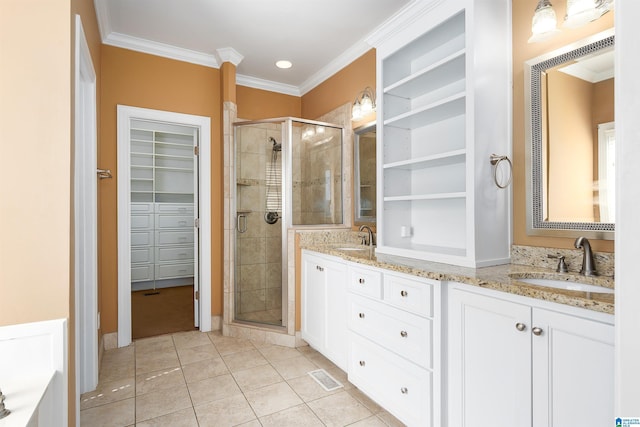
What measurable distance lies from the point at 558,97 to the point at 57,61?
7.92 ft

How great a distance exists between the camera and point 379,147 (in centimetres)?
246

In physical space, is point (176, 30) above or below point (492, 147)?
above

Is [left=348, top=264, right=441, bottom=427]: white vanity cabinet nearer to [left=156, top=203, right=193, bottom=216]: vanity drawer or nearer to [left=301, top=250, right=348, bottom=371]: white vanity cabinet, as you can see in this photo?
[left=301, top=250, right=348, bottom=371]: white vanity cabinet

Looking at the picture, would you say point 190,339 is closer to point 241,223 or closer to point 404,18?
point 241,223

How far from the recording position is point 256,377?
241 centimetres

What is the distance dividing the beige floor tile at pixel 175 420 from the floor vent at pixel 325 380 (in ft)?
2.75

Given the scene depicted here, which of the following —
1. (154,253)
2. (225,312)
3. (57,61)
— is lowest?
(225,312)

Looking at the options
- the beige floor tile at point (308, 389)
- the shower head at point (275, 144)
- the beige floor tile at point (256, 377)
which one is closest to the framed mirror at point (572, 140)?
the beige floor tile at point (308, 389)

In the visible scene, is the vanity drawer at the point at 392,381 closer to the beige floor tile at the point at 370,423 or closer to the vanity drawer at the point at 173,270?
the beige floor tile at the point at 370,423

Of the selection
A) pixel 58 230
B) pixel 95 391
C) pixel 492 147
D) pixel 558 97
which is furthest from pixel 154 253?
pixel 558 97

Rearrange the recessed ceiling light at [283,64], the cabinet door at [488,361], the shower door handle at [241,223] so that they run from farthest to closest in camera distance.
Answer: the recessed ceiling light at [283,64]
the shower door handle at [241,223]
the cabinet door at [488,361]

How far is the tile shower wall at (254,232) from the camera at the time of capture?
3.21m

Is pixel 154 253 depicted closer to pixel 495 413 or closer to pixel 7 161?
pixel 7 161

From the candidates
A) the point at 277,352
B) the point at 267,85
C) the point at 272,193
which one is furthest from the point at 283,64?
the point at 277,352
